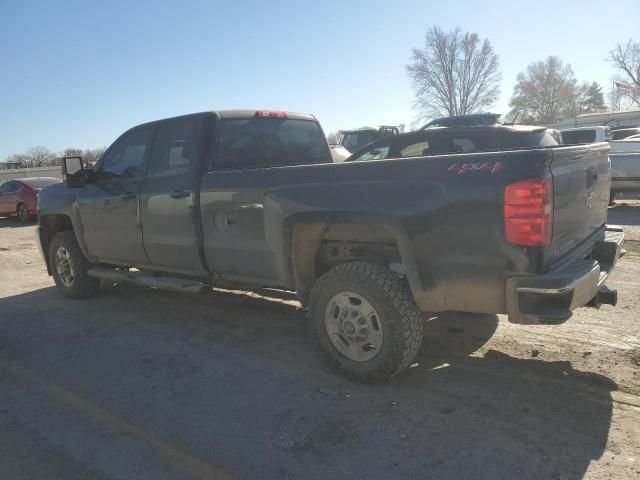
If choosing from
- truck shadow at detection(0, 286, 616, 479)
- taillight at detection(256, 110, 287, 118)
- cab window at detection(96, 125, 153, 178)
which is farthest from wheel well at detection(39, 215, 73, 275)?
taillight at detection(256, 110, 287, 118)

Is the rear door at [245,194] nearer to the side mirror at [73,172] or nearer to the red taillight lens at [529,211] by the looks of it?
the red taillight lens at [529,211]

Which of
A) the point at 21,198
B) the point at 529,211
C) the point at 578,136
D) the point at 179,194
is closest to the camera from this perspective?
the point at 529,211

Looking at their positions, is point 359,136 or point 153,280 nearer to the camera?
point 153,280

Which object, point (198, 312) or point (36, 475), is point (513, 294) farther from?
point (198, 312)

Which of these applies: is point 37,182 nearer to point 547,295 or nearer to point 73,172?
point 73,172

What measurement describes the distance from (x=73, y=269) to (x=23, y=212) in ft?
41.3

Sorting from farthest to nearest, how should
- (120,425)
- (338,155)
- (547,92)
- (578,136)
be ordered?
1. (547,92)
2. (578,136)
3. (338,155)
4. (120,425)

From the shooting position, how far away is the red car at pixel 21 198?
1681 cm

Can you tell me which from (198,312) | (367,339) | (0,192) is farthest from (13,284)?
(0,192)

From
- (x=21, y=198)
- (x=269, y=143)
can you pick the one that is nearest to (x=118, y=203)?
(x=269, y=143)

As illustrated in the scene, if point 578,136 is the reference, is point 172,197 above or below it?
below

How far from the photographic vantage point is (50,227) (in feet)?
22.0

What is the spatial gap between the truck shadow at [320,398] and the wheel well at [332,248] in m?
0.73

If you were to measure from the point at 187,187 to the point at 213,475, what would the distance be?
263 cm
